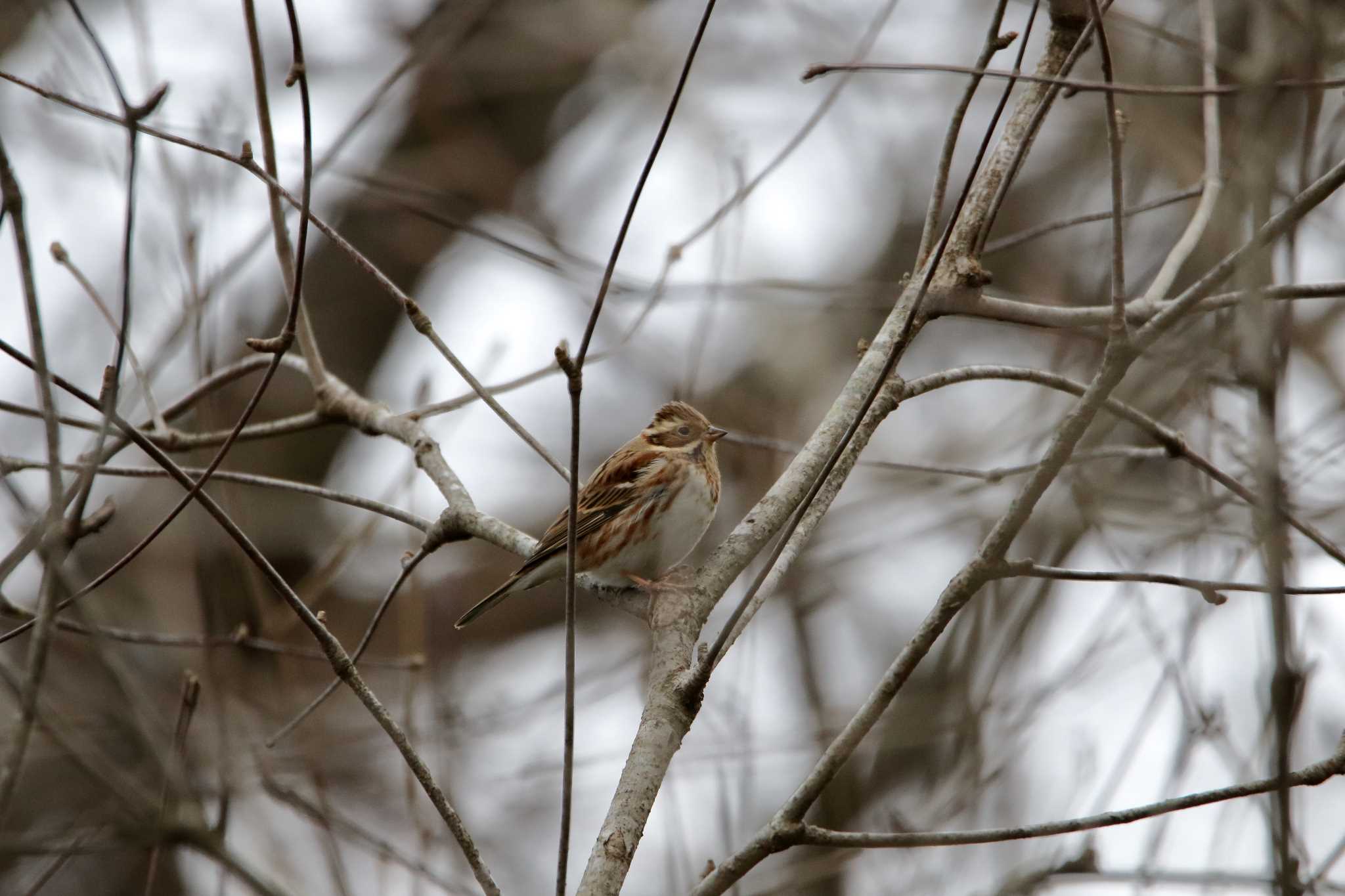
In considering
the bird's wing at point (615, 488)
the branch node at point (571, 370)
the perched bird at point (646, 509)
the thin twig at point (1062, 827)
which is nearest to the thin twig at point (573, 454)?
the branch node at point (571, 370)

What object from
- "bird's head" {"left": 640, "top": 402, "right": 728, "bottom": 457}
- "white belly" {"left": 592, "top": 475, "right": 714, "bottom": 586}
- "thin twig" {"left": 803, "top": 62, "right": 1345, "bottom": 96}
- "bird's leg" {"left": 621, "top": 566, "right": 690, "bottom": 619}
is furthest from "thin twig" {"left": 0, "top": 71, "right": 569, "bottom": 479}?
"bird's head" {"left": 640, "top": 402, "right": 728, "bottom": 457}

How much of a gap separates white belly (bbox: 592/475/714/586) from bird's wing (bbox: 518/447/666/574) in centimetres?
18

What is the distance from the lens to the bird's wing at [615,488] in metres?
5.99

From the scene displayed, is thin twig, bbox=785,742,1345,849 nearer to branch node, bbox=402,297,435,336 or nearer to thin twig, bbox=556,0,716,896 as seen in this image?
thin twig, bbox=556,0,716,896

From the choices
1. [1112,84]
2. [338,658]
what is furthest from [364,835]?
[1112,84]

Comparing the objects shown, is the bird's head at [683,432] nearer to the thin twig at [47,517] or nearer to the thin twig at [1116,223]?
the thin twig at [1116,223]

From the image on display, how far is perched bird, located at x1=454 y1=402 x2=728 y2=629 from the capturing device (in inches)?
220

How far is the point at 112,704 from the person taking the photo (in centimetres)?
522

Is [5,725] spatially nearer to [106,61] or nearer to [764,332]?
[106,61]

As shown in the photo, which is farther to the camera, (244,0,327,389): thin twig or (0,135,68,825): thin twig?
(244,0,327,389): thin twig

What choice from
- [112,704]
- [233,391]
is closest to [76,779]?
[233,391]

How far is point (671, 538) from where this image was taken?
576cm

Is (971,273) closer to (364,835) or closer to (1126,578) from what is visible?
(1126,578)

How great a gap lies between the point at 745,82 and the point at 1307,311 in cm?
471
